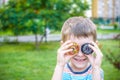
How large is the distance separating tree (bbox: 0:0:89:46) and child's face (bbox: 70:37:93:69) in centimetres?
733

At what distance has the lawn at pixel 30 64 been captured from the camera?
6562mm

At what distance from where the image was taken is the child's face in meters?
2.62

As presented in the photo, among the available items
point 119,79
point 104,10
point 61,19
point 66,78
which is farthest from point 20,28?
point 104,10

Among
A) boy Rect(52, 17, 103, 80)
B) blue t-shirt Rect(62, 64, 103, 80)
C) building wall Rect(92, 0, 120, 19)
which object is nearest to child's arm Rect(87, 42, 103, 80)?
boy Rect(52, 17, 103, 80)

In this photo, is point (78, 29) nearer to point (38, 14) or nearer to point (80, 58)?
point (80, 58)

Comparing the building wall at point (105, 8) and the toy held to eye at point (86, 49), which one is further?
the building wall at point (105, 8)

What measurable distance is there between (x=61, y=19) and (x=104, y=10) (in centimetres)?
987

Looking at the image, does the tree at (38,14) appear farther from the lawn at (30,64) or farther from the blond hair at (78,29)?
the blond hair at (78,29)

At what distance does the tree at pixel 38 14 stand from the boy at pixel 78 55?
7.28m

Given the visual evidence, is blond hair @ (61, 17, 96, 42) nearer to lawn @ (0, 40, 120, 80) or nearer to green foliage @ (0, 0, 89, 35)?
lawn @ (0, 40, 120, 80)

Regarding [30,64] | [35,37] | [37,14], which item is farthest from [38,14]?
[30,64]

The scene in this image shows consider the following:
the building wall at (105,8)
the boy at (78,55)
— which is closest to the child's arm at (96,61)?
the boy at (78,55)

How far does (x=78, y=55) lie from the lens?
2619 mm

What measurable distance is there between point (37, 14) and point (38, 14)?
3 cm
